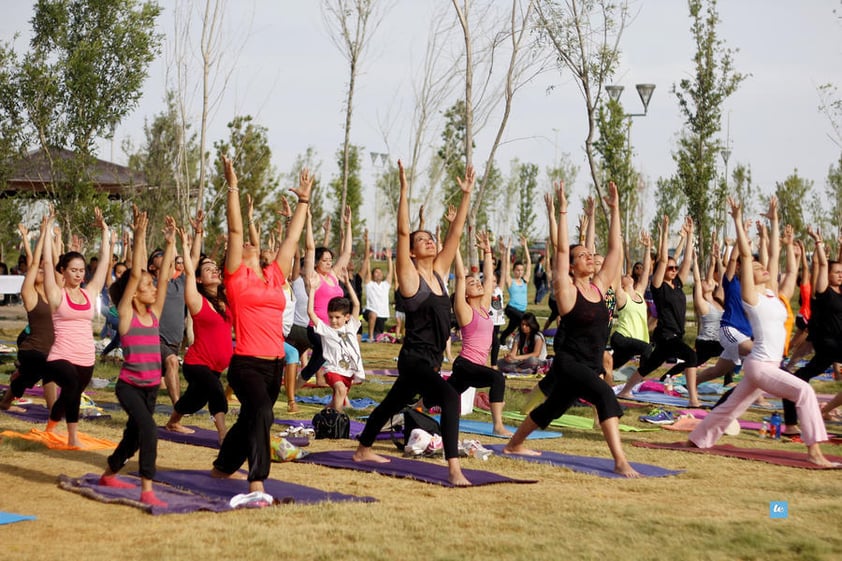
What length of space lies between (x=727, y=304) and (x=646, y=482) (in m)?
5.13

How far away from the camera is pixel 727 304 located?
44.0 feet

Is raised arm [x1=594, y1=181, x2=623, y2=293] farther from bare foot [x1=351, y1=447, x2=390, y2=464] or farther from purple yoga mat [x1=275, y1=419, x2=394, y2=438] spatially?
purple yoga mat [x1=275, y1=419, x2=394, y2=438]

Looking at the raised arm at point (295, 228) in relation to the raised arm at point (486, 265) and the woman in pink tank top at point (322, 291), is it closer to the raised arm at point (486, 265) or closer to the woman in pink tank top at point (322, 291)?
the raised arm at point (486, 265)

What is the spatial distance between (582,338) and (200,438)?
4078mm

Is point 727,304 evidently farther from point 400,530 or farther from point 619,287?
point 400,530

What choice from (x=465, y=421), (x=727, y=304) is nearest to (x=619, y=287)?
(x=727, y=304)

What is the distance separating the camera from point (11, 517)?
713cm

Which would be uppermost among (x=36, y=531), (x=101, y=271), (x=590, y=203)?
(x=590, y=203)

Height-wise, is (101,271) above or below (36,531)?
above

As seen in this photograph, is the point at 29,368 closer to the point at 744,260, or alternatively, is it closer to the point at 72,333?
the point at 72,333

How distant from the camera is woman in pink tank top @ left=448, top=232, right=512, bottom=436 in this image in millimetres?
10969

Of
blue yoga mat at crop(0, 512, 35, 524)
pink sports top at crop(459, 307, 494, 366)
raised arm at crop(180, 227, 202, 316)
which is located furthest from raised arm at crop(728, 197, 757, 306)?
blue yoga mat at crop(0, 512, 35, 524)

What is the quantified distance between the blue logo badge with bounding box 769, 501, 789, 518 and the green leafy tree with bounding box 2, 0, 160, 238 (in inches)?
836

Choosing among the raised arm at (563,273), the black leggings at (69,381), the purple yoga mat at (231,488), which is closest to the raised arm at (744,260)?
the raised arm at (563,273)
